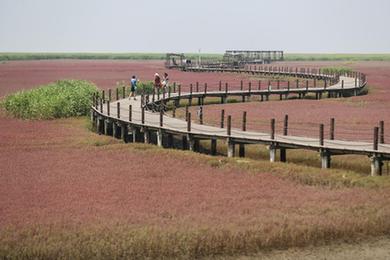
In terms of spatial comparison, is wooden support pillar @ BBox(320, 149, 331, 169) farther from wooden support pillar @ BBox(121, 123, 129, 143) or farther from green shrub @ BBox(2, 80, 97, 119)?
green shrub @ BBox(2, 80, 97, 119)

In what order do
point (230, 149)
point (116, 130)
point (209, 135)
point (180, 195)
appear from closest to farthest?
1. point (180, 195)
2. point (230, 149)
3. point (209, 135)
4. point (116, 130)

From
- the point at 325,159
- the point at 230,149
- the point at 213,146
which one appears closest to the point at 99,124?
the point at 213,146

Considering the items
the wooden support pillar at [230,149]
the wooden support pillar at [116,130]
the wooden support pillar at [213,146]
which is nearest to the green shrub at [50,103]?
the wooden support pillar at [116,130]

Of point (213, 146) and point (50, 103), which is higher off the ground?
point (50, 103)

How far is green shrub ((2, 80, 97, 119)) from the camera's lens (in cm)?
3694

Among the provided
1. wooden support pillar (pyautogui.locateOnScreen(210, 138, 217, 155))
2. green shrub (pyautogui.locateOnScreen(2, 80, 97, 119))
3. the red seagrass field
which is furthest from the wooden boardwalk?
green shrub (pyautogui.locateOnScreen(2, 80, 97, 119))

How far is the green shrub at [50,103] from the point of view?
36.9 meters

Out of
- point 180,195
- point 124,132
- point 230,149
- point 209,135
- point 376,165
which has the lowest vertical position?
point 180,195

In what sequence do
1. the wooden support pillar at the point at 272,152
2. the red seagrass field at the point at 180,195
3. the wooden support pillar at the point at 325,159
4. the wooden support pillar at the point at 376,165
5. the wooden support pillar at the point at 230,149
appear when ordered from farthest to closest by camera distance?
the wooden support pillar at the point at 230,149
the wooden support pillar at the point at 272,152
the wooden support pillar at the point at 325,159
the wooden support pillar at the point at 376,165
the red seagrass field at the point at 180,195

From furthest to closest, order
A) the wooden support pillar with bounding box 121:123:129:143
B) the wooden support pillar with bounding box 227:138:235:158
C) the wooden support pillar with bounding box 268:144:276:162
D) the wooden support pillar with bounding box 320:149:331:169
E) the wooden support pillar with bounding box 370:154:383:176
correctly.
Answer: the wooden support pillar with bounding box 121:123:129:143
the wooden support pillar with bounding box 227:138:235:158
the wooden support pillar with bounding box 268:144:276:162
the wooden support pillar with bounding box 320:149:331:169
the wooden support pillar with bounding box 370:154:383:176

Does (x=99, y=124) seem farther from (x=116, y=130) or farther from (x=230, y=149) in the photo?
(x=230, y=149)

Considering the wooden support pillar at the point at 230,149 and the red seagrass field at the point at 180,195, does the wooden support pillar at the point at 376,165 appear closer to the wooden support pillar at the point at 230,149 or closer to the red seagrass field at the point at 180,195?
the red seagrass field at the point at 180,195

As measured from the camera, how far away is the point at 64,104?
123 ft

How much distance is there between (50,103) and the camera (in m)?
37.2
